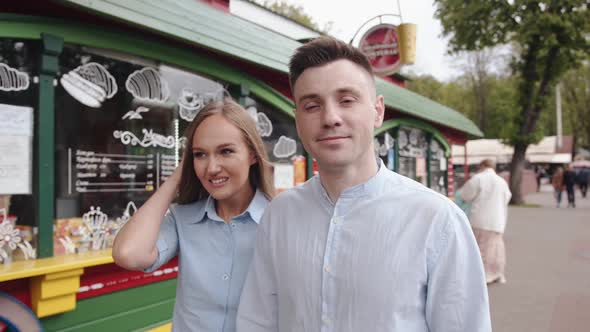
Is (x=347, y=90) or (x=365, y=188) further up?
(x=347, y=90)

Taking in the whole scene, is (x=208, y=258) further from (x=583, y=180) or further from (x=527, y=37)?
(x=583, y=180)

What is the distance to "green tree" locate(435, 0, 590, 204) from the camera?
1587 centimetres

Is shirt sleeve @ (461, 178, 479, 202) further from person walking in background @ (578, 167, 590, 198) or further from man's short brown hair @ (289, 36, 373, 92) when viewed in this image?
person walking in background @ (578, 167, 590, 198)

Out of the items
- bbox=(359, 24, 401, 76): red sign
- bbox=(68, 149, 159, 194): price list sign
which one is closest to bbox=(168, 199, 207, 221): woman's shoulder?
bbox=(68, 149, 159, 194): price list sign

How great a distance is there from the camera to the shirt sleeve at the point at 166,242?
1.83 meters

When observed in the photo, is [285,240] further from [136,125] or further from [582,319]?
[582,319]

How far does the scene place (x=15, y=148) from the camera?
323cm

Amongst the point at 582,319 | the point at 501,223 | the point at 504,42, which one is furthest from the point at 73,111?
the point at 504,42

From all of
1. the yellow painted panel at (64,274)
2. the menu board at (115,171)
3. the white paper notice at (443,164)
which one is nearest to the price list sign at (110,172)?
the menu board at (115,171)

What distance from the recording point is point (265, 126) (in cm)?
558

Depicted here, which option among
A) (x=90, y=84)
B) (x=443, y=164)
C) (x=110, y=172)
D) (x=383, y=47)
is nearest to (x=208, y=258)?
(x=110, y=172)

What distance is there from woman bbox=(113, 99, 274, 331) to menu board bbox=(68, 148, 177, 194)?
1980 millimetres

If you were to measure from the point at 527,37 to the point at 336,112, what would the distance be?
17.4m

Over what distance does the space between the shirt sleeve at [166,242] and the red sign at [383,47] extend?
6446 mm
